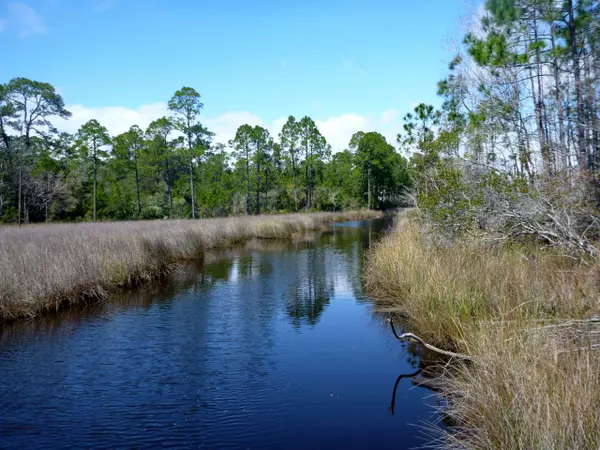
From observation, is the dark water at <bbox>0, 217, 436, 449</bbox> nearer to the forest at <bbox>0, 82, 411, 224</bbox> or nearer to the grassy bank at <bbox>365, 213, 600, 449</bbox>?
→ the grassy bank at <bbox>365, 213, 600, 449</bbox>

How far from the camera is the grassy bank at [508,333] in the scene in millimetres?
3086

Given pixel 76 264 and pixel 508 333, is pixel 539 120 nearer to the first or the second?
pixel 508 333

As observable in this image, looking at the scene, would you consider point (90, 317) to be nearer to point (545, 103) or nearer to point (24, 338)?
point (24, 338)

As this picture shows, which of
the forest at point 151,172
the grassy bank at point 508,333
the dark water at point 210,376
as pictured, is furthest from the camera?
the forest at point 151,172

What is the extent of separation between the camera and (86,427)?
4.76 metres

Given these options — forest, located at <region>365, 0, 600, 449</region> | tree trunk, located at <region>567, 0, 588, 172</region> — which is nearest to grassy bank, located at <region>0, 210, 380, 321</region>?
forest, located at <region>365, 0, 600, 449</region>

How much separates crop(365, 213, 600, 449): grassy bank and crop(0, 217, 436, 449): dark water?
82cm

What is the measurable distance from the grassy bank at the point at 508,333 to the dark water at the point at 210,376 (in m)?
0.82

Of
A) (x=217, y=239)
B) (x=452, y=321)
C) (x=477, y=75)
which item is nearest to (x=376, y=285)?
(x=452, y=321)

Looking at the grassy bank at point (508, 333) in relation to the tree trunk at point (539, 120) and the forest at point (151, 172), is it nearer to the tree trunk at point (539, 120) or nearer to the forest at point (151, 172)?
the tree trunk at point (539, 120)

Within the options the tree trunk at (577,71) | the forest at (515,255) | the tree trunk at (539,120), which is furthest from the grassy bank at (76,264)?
the tree trunk at (577,71)

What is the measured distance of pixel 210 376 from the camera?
6.14 m

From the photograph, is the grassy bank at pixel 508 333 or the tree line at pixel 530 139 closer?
the grassy bank at pixel 508 333

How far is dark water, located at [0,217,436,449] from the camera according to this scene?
466 cm
